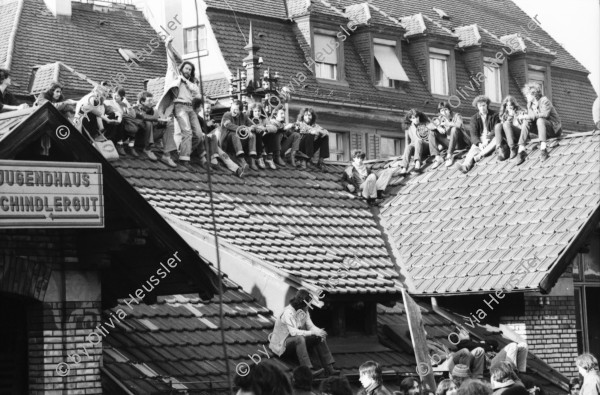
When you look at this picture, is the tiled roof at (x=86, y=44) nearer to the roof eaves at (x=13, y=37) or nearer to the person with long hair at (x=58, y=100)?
the roof eaves at (x=13, y=37)

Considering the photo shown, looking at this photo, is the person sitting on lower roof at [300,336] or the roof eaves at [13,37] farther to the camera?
the roof eaves at [13,37]

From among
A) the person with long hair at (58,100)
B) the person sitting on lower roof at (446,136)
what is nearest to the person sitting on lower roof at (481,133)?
the person sitting on lower roof at (446,136)

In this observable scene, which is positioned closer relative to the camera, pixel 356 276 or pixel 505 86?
pixel 356 276

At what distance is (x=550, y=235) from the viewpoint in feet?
77.4

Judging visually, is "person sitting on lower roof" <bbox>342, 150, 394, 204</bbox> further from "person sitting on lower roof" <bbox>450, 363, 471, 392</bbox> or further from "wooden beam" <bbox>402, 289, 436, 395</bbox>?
"person sitting on lower roof" <bbox>450, 363, 471, 392</bbox>

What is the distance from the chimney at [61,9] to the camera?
46.8 metres

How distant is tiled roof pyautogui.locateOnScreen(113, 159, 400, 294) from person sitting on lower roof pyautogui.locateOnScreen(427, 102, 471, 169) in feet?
5.04

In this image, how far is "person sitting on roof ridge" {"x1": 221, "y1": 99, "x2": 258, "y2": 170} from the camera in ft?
83.8

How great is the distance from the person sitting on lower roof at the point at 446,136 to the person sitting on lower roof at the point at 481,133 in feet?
1.41

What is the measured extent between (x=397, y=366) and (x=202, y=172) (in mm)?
4143

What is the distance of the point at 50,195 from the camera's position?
17.0 m

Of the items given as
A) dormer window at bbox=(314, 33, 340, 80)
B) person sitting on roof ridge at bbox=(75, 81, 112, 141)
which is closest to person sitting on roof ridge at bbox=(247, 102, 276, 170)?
person sitting on roof ridge at bbox=(75, 81, 112, 141)

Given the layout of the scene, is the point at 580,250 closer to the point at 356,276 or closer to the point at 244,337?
the point at 356,276

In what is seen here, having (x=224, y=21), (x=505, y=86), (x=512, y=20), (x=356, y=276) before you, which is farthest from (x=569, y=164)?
(x=512, y=20)
